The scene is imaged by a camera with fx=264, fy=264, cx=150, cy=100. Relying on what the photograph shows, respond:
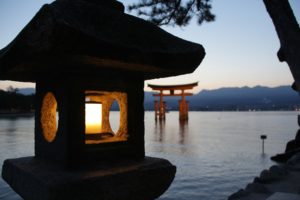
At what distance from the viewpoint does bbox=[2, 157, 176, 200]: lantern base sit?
197 centimetres

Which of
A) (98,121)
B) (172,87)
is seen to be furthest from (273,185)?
(172,87)

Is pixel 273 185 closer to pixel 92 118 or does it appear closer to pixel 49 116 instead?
pixel 92 118

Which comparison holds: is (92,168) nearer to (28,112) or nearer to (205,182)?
(205,182)

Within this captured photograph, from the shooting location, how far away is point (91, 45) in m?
1.82

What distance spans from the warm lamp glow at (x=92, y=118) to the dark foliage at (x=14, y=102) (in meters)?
70.7

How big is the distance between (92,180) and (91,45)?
1.03 metres

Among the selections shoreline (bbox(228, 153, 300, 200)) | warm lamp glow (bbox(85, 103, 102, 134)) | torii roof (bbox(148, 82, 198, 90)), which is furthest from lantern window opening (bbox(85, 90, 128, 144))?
torii roof (bbox(148, 82, 198, 90))

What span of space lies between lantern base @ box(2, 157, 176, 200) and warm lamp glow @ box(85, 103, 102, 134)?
0.54 meters

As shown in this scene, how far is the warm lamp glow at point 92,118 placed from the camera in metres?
2.81

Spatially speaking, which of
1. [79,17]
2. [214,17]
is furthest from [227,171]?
[79,17]

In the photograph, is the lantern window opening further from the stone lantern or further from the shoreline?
the shoreline

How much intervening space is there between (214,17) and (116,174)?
367cm

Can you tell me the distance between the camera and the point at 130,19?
2.44 m

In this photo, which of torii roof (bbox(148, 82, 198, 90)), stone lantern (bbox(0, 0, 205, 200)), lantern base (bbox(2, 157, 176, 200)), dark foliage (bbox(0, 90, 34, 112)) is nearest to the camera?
stone lantern (bbox(0, 0, 205, 200))
